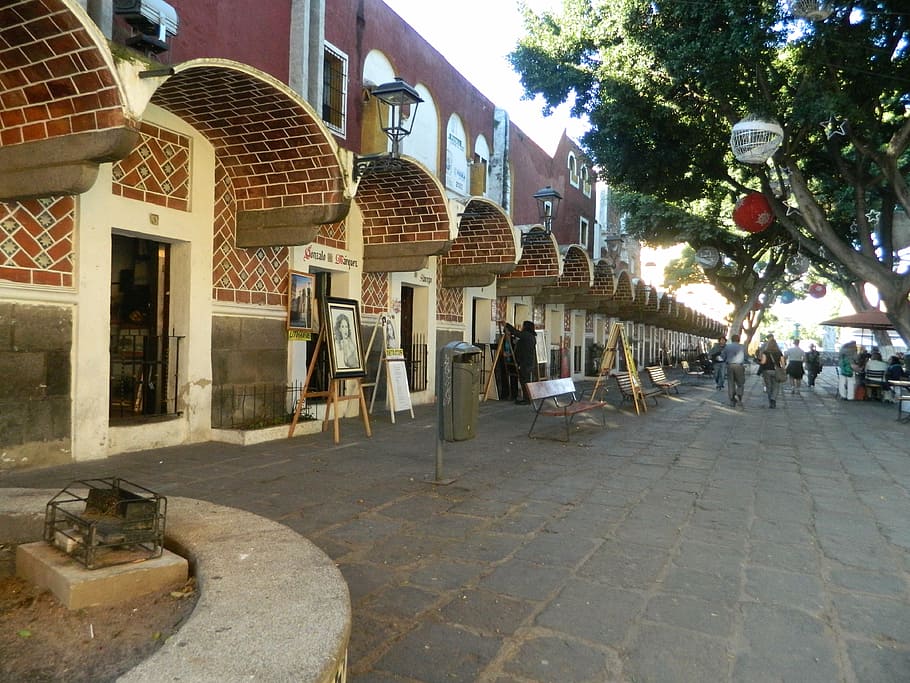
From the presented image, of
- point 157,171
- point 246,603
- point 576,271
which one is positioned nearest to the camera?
point 246,603

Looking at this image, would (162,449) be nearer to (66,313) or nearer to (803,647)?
(66,313)

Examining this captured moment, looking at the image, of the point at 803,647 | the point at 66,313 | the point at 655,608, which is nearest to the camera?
the point at 803,647

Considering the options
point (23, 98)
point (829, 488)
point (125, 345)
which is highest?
point (23, 98)

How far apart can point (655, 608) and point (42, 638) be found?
8.30ft

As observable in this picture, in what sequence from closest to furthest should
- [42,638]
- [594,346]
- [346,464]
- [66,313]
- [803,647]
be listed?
[42,638], [803,647], [66,313], [346,464], [594,346]

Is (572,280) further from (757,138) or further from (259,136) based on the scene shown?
(259,136)

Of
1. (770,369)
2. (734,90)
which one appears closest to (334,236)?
(734,90)

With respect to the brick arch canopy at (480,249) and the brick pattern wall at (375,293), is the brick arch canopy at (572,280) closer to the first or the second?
the brick arch canopy at (480,249)

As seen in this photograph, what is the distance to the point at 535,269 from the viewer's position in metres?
15.2

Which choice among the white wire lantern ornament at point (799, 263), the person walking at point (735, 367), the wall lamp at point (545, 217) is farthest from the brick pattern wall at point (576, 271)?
the white wire lantern ornament at point (799, 263)

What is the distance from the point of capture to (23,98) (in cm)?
531

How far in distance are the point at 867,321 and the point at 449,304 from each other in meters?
11.6

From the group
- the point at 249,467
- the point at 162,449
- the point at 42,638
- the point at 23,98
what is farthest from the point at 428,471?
the point at 23,98

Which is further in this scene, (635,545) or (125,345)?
(125,345)
